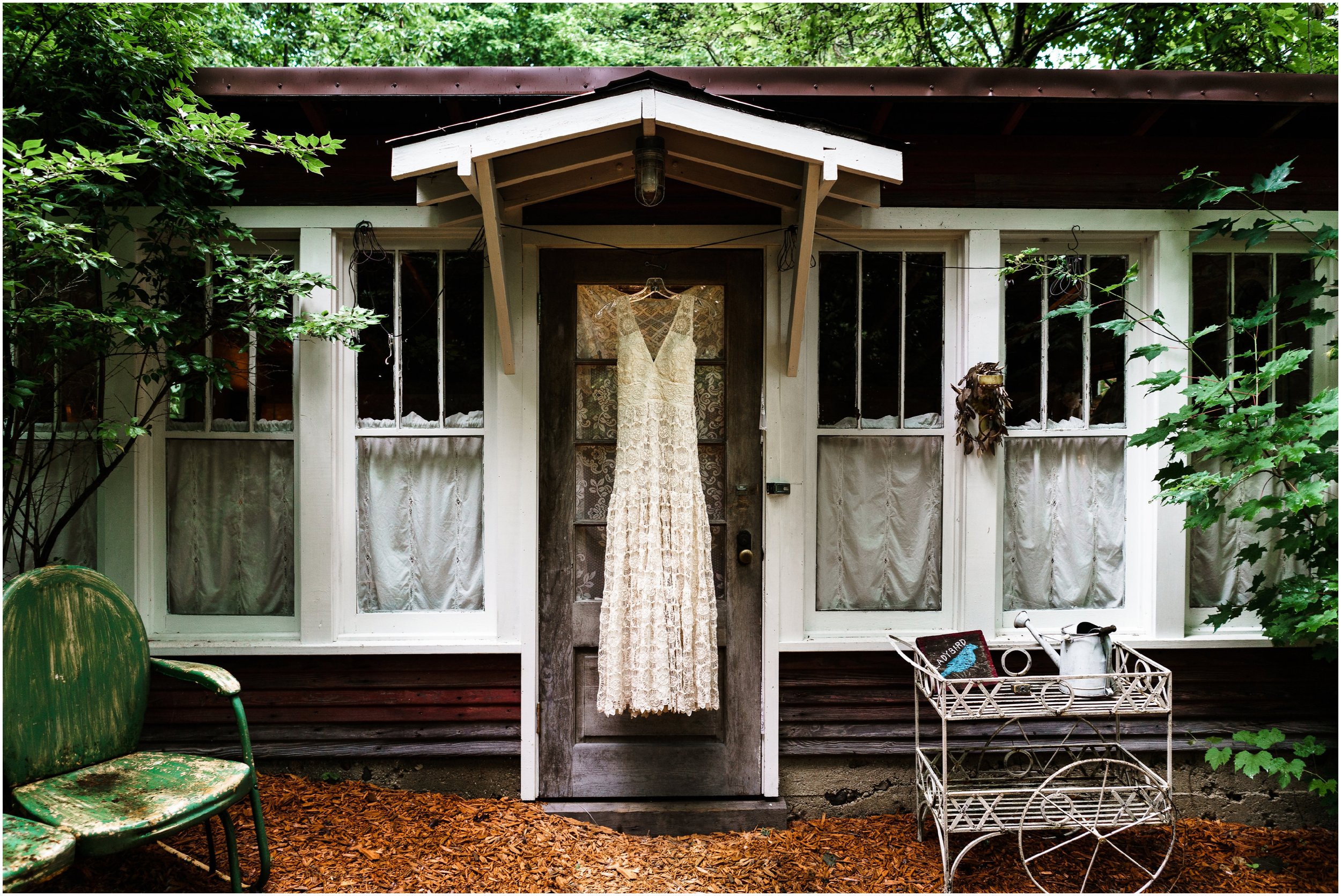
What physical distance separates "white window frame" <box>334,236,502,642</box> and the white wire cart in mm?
1857

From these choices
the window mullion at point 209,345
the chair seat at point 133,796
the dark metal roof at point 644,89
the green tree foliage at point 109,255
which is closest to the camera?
the chair seat at point 133,796

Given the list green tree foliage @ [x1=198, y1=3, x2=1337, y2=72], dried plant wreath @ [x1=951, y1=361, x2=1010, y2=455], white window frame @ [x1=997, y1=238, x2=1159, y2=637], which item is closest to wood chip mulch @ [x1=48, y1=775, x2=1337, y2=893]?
white window frame @ [x1=997, y1=238, x2=1159, y2=637]

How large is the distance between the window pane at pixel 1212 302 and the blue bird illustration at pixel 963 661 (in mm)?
1825

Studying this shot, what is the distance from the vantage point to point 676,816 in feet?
10.1

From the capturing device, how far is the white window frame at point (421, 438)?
10.6 ft

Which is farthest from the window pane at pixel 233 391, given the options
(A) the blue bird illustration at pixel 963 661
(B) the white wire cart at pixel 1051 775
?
(A) the blue bird illustration at pixel 963 661

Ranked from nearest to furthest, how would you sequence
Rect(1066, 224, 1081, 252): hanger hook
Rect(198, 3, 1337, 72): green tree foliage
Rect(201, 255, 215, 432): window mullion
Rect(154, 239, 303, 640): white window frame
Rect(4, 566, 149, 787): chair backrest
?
Rect(4, 566, 149, 787): chair backrest → Rect(201, 255, 215, 432): window mullion → Rect(154, 239, 303, 640): white window frame → Rect(1066, 224, 1081, 252): hanger hook → Rect(198, 3, 1337, 72): green tree foliage

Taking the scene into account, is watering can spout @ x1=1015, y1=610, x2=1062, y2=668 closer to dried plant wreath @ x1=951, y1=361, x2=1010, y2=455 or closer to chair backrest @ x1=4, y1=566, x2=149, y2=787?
dried plant wreath @ x1=951, y1=361, x2=1010, y2=455

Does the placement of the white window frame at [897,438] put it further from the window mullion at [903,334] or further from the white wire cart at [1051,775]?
the white wire cart at [1051,775]

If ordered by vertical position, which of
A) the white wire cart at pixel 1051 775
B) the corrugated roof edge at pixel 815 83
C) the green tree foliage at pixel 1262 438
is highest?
the corrugated roof edge at pixel 815 83

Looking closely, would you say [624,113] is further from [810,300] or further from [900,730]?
[900,730]

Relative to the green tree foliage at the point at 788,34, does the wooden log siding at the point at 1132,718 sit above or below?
below

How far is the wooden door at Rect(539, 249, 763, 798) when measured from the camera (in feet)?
10.6

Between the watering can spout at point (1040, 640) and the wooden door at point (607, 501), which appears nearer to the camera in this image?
the watering can spout at point (1040, 640)
